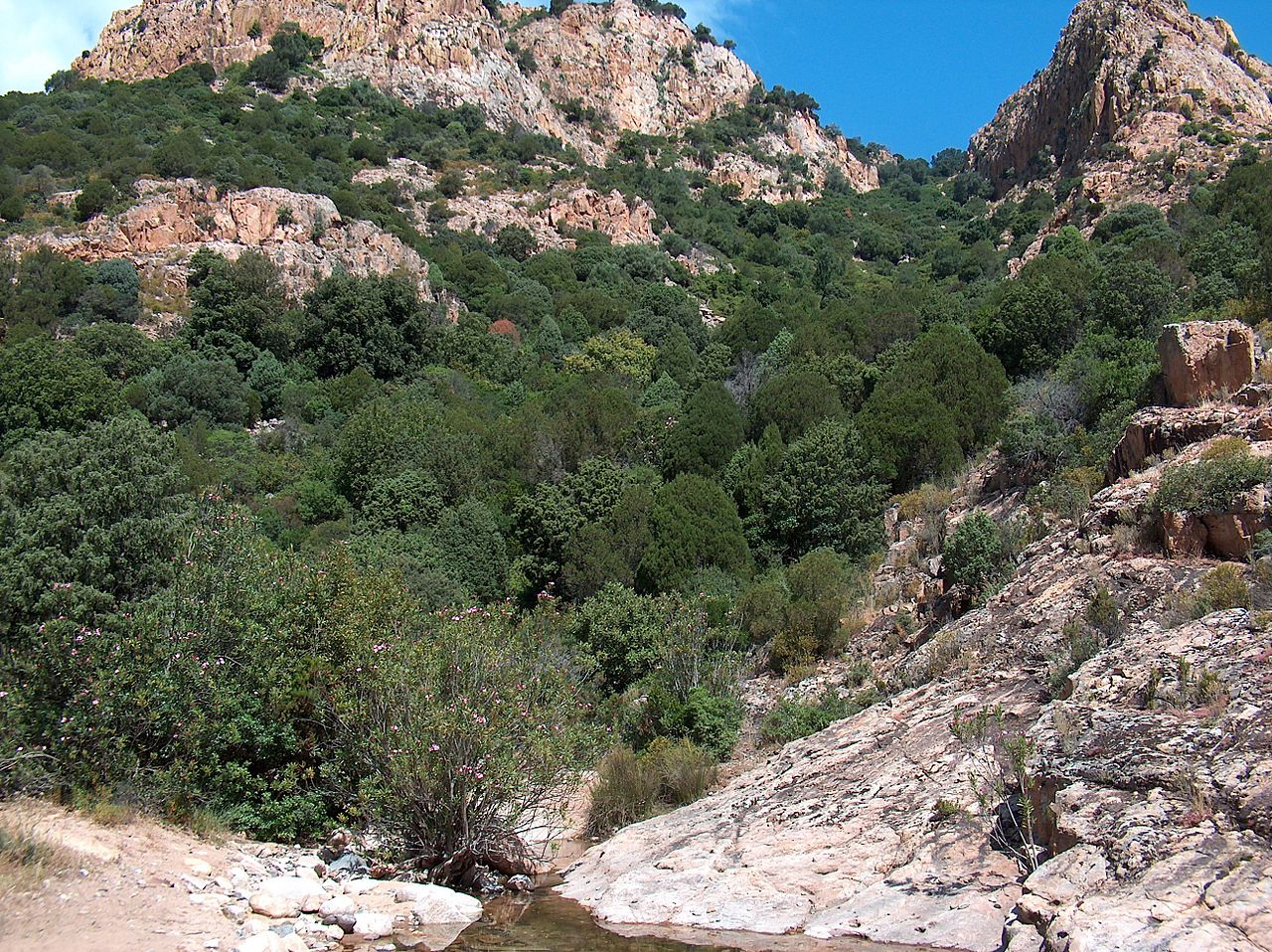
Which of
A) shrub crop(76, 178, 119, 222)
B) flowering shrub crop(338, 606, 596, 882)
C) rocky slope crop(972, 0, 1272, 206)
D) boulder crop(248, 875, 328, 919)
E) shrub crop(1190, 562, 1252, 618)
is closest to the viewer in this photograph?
boulder crop(248, 875, 328, 919)

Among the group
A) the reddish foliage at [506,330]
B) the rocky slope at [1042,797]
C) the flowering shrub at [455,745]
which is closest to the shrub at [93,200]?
the reddish foliage at [506,330]

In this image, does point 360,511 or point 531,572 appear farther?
point 360,511

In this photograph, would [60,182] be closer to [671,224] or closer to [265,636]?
[671,224]

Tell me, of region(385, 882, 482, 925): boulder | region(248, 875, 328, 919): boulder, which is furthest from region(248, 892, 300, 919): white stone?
region(385, 882, 482, 925): boulder

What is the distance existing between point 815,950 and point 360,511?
26521 mm

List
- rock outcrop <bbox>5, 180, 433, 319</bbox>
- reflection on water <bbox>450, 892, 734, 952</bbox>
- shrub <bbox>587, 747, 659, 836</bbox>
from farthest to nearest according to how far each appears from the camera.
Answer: rock outcrop <bbox>5, 180, 433, 319</bbox> → shrub <bbox>587, 747, 659, 836</bbox> → reflection on water <bbox>450, 892, 734, 952</bbox>

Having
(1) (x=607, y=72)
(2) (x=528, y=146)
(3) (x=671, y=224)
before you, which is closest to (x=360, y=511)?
(3) (x=671, y=224)

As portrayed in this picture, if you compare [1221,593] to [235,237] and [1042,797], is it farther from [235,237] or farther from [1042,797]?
[235,237]

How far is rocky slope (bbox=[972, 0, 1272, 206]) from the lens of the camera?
161 ft

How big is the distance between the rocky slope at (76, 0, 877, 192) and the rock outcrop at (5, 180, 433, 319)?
113 ft

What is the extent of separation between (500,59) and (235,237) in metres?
48.1

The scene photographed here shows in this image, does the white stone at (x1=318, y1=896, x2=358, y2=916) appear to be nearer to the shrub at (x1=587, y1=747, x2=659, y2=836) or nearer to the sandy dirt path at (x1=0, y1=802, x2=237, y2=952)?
the sandy dirt path at (x1=0, y1=802, x2=237, y2=952)

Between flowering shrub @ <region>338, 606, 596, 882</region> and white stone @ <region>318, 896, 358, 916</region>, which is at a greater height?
flowering shrub @ <region>338, 606, 596, 882</region>

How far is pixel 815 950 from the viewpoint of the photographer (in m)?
8.24
